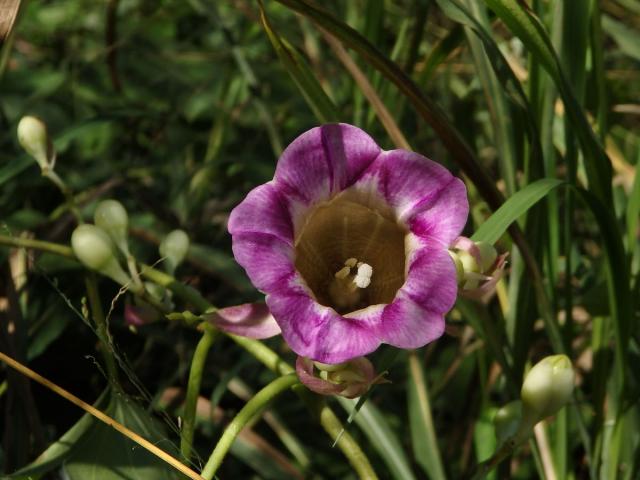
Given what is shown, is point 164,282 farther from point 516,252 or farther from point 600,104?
point 600,104

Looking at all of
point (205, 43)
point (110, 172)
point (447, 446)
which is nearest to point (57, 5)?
point (205, 43)

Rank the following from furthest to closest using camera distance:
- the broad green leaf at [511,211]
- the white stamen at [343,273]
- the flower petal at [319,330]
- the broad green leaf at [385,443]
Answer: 1. the broad green leaf at [385,443]
2. the white stamen at [343,273]
3. the broad green leaf at [511,211]
4. the flower petal at [319,330]

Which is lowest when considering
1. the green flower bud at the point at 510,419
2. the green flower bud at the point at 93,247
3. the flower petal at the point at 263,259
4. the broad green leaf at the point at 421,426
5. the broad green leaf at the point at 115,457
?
the broad green leaf at the point at 421,426

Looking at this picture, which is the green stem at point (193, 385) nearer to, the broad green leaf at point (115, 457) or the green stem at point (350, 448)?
the broad green leaf at point (115, 457)

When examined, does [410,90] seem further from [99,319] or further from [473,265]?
[99,319]

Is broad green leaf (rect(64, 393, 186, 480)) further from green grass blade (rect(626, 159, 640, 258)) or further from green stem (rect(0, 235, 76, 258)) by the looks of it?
green grass blade (rect(626, 159, 640, 258))

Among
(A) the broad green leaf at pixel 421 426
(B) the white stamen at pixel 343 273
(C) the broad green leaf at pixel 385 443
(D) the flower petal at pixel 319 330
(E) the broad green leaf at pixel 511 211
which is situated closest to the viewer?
(D) the flower petal at pixel 319 330

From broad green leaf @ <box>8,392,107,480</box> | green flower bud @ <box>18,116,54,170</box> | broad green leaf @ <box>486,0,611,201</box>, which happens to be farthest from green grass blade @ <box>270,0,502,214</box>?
broad green leaf @ <box>8,392,107,480</box>

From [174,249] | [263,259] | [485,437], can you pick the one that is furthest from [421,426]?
[263,259]

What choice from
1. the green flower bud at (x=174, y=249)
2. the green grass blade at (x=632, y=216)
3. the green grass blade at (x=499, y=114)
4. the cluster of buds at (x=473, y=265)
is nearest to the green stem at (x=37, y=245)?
the green flower bud at (x=174, y=249)
